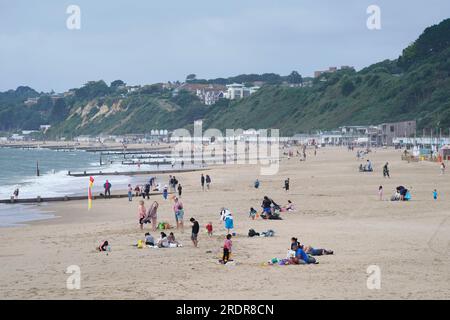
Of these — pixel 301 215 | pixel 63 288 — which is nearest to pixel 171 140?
pixel 301 215

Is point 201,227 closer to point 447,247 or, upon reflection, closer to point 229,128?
point 447,247

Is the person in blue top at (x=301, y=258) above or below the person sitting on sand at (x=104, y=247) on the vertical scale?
above

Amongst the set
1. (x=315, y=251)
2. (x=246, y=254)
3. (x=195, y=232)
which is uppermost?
(x=195, y=232)

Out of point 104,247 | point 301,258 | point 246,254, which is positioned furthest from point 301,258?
point 104,247

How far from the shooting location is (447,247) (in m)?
16.9

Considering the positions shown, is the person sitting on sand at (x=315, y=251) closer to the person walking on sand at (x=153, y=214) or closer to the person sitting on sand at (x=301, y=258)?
the person sitting on sand at (x=301, y=258)

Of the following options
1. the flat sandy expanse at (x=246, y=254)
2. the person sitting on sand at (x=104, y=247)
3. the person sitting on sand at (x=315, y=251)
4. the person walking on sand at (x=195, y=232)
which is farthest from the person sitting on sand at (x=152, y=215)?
the person sitting on sand at (x=315, y=251)

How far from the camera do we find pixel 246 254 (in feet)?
54.5

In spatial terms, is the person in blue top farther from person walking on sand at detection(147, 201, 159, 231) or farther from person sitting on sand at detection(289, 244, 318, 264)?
person walking on sand at detection(147, 201, 159, 231)

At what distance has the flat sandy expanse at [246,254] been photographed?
1269 cm

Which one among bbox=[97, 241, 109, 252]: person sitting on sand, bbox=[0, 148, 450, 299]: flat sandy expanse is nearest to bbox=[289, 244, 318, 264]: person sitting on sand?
bbox=[0, 148, 450, 299]: flat sandy expanse

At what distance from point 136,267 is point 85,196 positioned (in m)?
20.5

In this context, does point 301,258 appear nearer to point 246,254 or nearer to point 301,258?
point 301,258

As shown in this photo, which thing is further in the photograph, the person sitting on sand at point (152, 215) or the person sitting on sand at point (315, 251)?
the person sitting on sand at point (152, 215)
